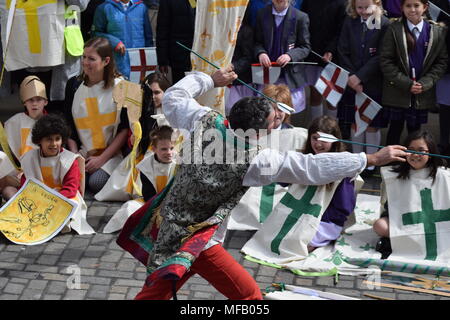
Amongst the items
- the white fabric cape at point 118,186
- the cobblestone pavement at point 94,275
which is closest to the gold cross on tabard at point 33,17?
the white fabric cape at point 118,186

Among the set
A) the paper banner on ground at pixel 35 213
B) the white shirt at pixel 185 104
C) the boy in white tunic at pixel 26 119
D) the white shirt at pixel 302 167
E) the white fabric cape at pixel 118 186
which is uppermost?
the white shirt at pixel 185 104

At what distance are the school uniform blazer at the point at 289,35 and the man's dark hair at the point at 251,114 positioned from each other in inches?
121

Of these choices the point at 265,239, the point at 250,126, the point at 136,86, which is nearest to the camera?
the point at 250,126

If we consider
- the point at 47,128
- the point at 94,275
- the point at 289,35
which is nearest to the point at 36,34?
the point at 47,128

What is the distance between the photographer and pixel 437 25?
735cm

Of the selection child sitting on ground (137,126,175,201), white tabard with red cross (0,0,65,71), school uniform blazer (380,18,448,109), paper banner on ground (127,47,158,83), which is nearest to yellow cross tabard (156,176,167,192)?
child sitting on ground (137,126,175,201)

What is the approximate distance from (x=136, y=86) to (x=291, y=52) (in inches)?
53.1

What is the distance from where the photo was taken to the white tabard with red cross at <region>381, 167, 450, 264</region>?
6137 millimetres

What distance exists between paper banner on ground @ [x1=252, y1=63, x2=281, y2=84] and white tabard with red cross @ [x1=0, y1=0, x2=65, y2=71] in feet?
5.56

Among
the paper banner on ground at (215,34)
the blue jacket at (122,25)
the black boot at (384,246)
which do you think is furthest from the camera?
the blue jacket at (122,25)

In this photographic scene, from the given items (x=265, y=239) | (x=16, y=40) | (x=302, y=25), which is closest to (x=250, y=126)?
(x=265, y=239)

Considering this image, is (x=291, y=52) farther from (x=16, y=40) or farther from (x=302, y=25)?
(x=16, y=40)

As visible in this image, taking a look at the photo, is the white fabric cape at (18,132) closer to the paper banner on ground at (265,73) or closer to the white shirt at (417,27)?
the paper banner on ground at (265,73)

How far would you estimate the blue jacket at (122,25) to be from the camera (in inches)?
312
